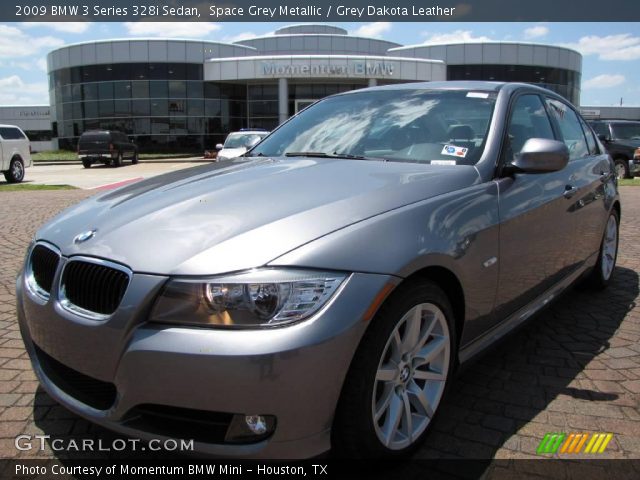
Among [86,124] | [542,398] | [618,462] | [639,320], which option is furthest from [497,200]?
[86,124]

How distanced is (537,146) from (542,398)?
136cm

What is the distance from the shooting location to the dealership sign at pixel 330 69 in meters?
37.8

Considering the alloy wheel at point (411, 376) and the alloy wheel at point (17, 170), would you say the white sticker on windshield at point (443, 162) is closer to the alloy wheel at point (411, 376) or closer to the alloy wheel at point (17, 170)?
the alloy wheel at point (411, 376)

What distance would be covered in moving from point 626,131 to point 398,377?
18.6 m

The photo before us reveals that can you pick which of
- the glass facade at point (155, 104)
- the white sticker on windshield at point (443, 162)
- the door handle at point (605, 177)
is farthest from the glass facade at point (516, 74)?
the white sticker on windshield at point (443, 162)

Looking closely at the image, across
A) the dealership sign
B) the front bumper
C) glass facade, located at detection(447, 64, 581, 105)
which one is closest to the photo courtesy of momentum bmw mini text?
the front bumper

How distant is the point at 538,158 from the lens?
293 centimetres

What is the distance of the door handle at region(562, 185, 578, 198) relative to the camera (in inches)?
142

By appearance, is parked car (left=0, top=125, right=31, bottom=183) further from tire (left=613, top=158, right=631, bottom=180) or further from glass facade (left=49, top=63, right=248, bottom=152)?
glass facade (left=49, top=63, right=248, bottom=152)

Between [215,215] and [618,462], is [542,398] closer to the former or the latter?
[618,462]

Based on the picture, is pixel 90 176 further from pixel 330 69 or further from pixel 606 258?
pixel 330 69

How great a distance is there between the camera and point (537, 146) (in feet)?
9.67

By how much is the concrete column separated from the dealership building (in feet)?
0.23

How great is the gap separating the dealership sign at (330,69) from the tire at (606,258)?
3451 centimetres
